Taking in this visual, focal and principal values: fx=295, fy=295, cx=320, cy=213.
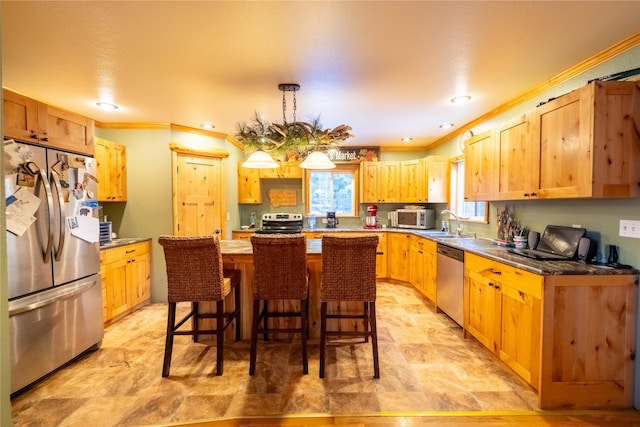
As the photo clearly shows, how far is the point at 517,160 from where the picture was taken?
2.62m

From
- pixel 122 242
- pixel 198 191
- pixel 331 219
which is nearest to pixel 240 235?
pixel 198 191

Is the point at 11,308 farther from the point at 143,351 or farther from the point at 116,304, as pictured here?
the point at 116,304

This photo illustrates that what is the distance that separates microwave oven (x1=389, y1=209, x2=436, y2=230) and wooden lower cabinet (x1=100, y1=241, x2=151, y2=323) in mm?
3921

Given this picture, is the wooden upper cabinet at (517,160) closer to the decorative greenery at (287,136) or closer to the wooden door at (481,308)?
the wooden door at (481,308)

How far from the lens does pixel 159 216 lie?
13.1 feet

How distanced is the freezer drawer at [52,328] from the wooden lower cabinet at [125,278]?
520 millimetres

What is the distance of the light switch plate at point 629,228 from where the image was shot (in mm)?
1904

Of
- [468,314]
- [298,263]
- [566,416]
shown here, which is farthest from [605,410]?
[298,263]

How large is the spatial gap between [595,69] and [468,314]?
89.4 inches

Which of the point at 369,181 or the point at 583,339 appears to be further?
the point at 369,181

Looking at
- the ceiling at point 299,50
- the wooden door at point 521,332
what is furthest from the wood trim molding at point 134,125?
the wooden door at point 521,332

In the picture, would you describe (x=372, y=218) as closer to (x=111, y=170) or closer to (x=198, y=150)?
(x=198, y=150)

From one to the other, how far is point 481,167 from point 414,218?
6.41 ft

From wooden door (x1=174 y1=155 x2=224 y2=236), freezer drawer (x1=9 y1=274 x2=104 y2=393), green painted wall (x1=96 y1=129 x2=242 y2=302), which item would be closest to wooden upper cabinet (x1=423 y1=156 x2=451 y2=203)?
wooden door (x1=174 y1=155 x2=224 y2=236)
